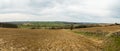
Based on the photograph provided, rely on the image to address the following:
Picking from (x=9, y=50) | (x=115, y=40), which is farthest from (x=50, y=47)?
(x=115, y=40)

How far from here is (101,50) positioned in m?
24.8

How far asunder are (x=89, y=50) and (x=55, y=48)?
3.30 metres

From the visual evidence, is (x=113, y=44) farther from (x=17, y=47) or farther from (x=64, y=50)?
(x=17, y=47)

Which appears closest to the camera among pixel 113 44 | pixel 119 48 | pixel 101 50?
pixel 119 48

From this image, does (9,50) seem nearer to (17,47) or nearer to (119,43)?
(17,47)

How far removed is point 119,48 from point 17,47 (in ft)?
29.8

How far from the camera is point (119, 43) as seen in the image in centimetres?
2250

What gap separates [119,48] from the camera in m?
21.6

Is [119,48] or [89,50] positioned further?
[89,50]

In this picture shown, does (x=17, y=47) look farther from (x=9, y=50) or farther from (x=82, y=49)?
(x=82, y=49)

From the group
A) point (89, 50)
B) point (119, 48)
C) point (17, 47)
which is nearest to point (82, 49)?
point (89, 50)

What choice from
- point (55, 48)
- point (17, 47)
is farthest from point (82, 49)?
point (17, 47)

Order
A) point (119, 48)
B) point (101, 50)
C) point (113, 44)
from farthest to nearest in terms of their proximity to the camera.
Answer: point (101, 50) < point (113, 44) < point (119, 48)

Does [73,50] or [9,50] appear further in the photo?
[73,50]
